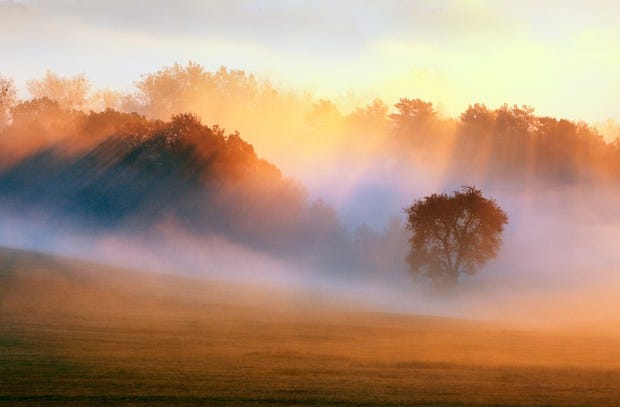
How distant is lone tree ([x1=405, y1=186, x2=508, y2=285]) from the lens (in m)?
81.9

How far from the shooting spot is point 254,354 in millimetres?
35094

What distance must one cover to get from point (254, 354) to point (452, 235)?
166ft

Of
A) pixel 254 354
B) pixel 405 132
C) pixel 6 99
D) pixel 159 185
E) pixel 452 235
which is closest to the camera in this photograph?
pixel 254 354

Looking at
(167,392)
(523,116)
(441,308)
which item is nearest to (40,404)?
(167,392)

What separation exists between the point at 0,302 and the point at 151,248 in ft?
148

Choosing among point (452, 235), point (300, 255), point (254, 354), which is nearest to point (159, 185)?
point (300, 255)

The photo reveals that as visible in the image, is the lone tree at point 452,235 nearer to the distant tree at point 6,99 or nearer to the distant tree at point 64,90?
the distant tree at point 6,99

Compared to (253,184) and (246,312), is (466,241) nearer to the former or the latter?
(253,184)

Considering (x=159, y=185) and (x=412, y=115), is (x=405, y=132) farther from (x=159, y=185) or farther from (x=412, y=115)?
(x=159, y=185)

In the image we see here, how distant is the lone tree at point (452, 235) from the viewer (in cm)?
8188

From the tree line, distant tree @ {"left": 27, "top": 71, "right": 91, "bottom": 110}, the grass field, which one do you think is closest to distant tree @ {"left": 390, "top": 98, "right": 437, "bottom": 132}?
the tree line

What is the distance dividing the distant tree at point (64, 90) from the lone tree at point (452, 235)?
105994 mm

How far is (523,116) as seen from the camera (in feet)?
495

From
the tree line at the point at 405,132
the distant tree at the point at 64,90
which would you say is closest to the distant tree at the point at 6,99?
the tree line at the point at 405,132
